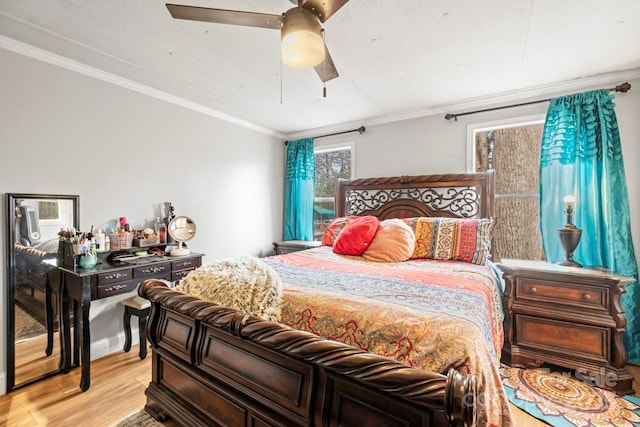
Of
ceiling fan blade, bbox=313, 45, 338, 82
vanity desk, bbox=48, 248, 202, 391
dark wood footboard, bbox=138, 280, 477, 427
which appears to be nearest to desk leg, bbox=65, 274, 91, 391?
vanity desk, bbox=48, 248, 202, 391

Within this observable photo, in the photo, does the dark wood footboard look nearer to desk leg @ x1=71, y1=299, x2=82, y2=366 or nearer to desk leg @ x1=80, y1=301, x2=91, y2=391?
desk leg @ x1=80, y1=301, x2=91, y2=391

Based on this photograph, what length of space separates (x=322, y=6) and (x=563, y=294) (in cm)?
261

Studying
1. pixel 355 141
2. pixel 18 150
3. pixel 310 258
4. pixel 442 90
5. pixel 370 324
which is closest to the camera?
pixel 370 324

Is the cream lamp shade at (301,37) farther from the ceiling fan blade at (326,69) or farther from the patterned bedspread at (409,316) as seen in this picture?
the patterned bedspread at (409,316)

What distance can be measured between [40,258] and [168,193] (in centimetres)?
112

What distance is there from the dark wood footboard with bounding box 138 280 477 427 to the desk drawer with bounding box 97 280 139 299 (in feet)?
2.34

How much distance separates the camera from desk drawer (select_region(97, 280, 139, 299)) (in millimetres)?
2098

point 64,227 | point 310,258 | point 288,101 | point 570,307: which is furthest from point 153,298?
point 570,307

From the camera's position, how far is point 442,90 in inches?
109

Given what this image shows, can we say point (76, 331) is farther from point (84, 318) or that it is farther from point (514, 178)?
point (514, 178)

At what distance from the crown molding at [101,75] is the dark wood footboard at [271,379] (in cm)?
199

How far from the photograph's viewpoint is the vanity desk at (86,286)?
1981 millimetres

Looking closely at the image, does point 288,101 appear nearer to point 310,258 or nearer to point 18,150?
point 310,258

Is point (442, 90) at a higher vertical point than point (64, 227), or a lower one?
higher
